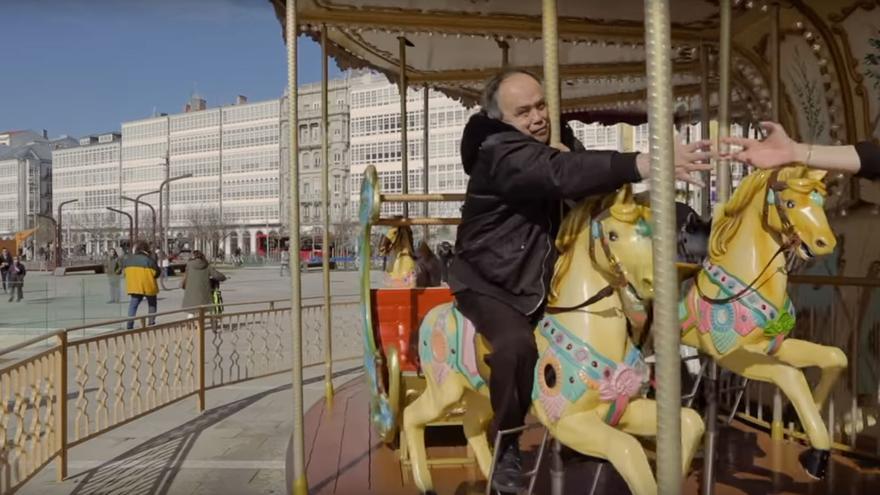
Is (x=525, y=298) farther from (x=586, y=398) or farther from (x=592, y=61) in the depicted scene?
(x=592, y=61)

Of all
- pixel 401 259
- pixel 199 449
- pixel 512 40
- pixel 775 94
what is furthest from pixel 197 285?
pixel 775 94

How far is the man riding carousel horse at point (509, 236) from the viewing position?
2557 millimetres

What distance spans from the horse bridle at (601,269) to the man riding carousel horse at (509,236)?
17 cm

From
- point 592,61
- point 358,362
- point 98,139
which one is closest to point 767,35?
point 592,61

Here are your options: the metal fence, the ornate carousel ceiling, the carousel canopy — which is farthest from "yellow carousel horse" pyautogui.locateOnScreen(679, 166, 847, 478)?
the carousel canopy

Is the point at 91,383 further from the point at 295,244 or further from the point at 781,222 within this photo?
the point at 781,222

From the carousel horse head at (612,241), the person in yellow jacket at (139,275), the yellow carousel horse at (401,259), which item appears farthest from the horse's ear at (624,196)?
the person in yellow jacket at (139,275)

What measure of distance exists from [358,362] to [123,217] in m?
82.2

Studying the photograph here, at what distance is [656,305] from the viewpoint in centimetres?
167

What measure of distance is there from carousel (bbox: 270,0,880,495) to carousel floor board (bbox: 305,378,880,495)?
0.02 m

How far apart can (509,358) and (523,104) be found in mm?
921

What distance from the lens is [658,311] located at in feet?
5.44

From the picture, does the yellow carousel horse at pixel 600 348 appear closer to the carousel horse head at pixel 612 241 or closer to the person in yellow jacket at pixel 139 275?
the carousel horse head at pixel 612 241

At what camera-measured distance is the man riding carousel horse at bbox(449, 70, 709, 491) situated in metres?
2.56
